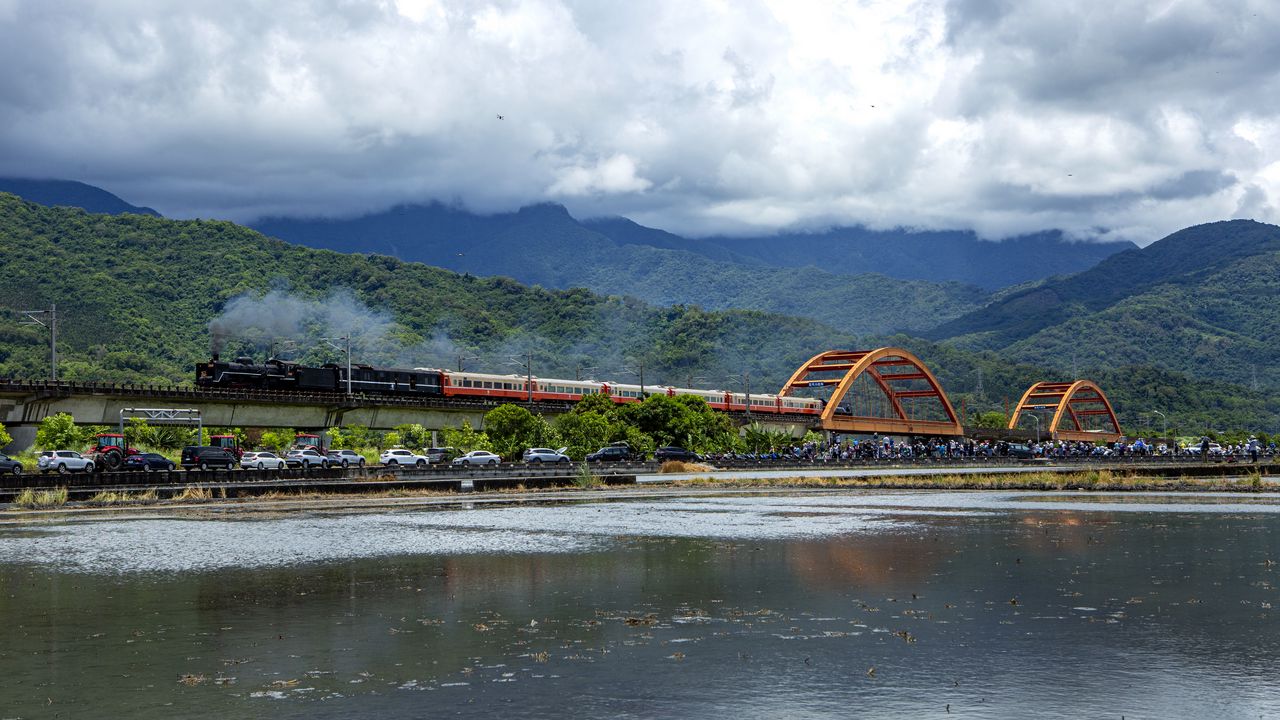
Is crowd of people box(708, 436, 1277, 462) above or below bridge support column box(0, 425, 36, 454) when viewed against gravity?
below

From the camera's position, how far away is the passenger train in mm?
99438

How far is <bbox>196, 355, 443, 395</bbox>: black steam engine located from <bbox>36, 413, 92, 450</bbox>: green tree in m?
14.5

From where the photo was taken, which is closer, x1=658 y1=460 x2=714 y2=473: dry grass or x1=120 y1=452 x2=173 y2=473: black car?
x1=120 y1=452 x2=173 y2=473: black car

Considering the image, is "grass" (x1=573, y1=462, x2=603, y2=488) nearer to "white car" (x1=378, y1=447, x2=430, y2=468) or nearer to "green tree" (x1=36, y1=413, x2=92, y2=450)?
"white car" (x1=378, y1=447, x2=430, y2=468)

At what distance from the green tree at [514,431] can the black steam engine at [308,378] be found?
13782 millimetres

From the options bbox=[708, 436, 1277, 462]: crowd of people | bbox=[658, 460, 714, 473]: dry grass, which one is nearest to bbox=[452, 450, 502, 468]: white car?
bbox=[658, 460, 714, 473]: dry grass

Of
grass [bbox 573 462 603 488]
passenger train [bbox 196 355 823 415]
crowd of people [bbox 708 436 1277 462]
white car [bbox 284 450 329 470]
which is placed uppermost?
passenger train [bbox 196 355 823 415]

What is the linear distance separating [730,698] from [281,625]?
8.17m

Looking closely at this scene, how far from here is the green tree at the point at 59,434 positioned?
81125 millimetres

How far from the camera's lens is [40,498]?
4784 cm

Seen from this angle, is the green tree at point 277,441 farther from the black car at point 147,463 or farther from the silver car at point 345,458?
the black car at point 147,463

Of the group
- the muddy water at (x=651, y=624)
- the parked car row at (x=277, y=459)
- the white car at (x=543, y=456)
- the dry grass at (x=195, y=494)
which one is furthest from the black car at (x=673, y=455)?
the muddy water at (x=651, y=624)

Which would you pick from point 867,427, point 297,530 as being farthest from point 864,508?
point 867,427

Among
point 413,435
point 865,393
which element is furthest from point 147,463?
point 865,393
